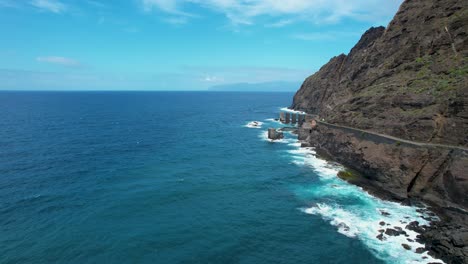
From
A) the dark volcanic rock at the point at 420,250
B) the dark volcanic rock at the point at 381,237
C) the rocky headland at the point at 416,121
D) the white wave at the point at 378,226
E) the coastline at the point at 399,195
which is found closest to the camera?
the coastline at the point at 399,195

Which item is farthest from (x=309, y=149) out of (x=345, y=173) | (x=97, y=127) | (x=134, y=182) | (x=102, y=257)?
(x=97, y=127)

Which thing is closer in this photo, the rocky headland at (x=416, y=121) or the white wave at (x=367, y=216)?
the white wave at (x=367, y=216)

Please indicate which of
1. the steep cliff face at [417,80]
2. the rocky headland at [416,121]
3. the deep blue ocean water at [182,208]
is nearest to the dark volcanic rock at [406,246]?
the deep blue ocean water at [182,208]

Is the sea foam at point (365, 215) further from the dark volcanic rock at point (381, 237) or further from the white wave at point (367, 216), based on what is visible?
the dark volcanic rock at point (381, 237)

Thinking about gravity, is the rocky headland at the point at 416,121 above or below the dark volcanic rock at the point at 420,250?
above

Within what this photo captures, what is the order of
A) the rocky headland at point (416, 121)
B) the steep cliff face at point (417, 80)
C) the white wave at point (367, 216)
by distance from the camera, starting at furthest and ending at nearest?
1. the steep cliff face at point (417, 80)
2. the rocky headland at point (416, 121)
3. the white wave at point (367, 216)
